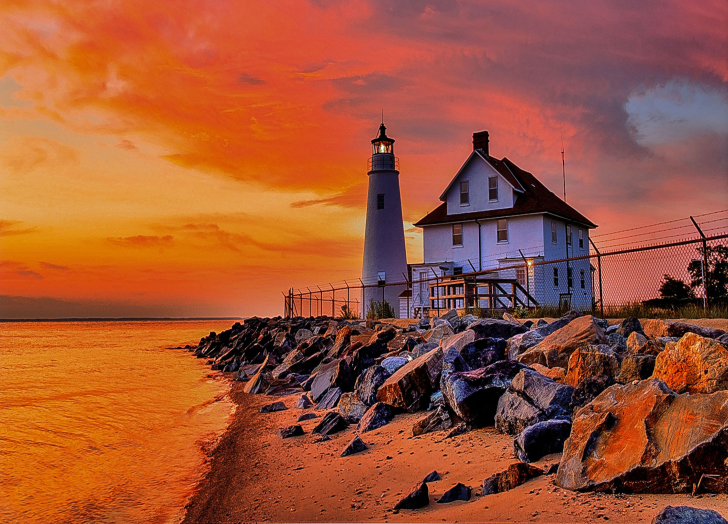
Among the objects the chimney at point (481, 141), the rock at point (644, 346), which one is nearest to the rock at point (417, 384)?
the rock at point (644, 346)

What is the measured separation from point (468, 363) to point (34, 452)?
271 inches

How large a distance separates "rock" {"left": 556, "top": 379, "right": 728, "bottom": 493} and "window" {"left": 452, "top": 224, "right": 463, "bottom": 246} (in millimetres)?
28896

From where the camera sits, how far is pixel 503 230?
3144 cm

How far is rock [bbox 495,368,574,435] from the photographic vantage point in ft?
17.4

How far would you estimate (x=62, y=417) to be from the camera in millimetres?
11477

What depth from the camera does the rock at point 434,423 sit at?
6383 mm

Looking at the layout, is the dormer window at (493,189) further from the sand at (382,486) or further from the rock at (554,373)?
the sand at (382,486)

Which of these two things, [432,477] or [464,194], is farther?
[464,194]

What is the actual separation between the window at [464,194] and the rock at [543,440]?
2914 centimetres

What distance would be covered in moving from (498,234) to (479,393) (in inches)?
1041

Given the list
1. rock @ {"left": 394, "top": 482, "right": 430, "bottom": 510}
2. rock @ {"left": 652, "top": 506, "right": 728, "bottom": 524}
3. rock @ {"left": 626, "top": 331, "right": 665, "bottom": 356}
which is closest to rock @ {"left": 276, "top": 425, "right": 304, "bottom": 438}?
rock @ {"left": 394, "top": 482, "right": 430, "bottom": 510}

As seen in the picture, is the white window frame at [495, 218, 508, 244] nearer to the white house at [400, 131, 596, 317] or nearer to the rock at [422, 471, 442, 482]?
the white house at [400, 131, 596, 317]

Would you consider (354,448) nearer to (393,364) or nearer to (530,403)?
(530,403)

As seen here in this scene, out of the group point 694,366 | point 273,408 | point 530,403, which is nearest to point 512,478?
point 530,403
